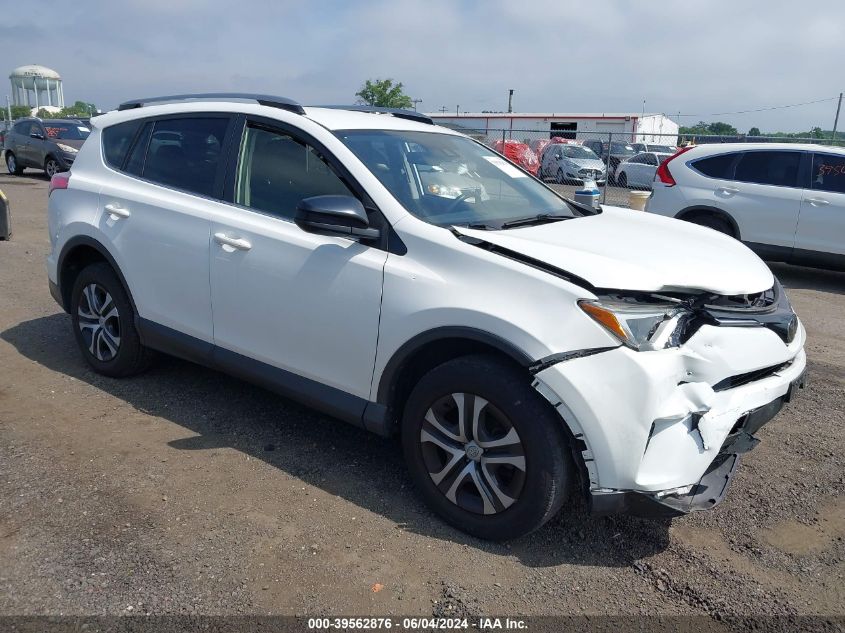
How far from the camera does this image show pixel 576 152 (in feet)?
65.9

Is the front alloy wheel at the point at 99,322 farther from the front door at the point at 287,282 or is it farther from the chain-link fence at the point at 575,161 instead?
the chain-link fence at the point at 575,161

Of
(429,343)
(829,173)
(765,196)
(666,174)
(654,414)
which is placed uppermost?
(829,173)

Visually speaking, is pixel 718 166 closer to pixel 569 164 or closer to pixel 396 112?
pixel 396 112

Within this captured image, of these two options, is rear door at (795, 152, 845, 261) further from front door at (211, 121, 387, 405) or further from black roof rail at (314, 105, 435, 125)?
front door at (211, 121, 387, 405)

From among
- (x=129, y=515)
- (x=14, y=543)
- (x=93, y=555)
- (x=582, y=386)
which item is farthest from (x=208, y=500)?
(x=582, y=386)

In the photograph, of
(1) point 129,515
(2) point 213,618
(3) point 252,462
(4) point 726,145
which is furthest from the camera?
(4) point 726,145

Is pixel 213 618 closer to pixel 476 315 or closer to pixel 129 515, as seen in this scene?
pixel 129 515

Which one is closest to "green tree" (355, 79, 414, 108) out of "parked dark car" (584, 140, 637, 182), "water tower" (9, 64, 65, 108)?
"parked dark car" (584, 140, 637, 182)

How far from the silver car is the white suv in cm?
1449

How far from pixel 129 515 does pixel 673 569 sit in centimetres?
246

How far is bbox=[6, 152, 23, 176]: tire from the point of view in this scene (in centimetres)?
1994

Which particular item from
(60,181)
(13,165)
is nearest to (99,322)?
(60,181)

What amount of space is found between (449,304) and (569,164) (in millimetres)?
17162

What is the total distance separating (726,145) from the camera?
946 cm
